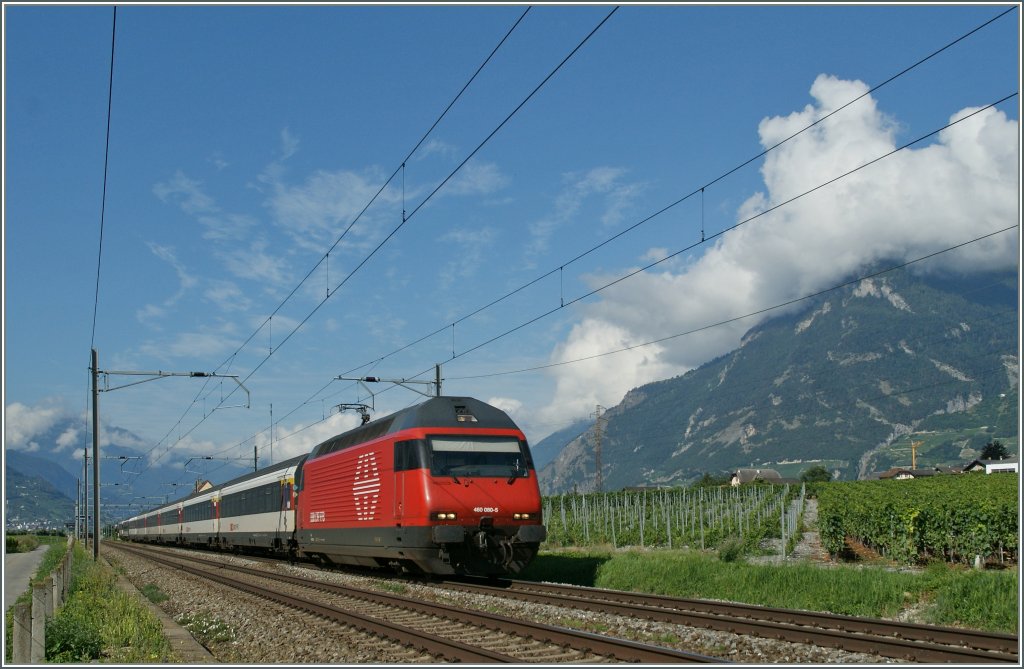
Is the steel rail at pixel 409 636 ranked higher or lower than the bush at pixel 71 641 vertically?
lower

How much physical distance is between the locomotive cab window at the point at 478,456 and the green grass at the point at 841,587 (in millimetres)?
3779

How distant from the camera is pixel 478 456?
23219 mm

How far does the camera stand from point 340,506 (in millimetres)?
28203

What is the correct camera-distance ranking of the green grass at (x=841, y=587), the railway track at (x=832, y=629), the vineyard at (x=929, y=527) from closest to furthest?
the railway track at (x=832, y=629), the green grass at (x=841, y=587), the vineyard at (x=929, y=527)

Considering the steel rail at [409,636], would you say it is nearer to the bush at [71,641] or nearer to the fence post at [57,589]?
the bush at [71,641]

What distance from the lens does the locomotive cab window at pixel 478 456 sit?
22672mm

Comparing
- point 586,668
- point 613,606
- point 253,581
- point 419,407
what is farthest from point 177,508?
point 586,668

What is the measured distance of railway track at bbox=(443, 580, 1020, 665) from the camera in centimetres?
1209

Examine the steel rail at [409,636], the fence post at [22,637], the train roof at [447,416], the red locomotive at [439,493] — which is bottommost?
the steel rail at [409,636]

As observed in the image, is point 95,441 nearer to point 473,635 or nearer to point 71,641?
point 71,641

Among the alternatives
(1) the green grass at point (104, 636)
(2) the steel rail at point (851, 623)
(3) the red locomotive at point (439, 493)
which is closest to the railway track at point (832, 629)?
(2) the steel rail at point (851, 623)

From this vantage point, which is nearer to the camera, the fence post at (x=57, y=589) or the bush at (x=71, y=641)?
the bush at (x=71, y=641)

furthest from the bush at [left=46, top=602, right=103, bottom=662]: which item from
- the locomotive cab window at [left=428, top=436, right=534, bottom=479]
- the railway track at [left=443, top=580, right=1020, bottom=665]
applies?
the locomotive cab window at [left=428, top=436, right=534, bottom=479]

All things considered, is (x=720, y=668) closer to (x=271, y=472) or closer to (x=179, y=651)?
(x=179, y=651)
